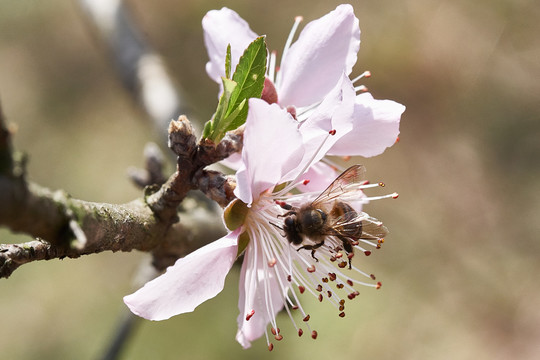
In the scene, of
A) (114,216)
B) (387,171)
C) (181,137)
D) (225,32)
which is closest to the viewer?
(114,216)

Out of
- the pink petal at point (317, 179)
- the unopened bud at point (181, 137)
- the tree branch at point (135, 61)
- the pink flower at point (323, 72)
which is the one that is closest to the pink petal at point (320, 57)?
the pink flower at point (323, 72)

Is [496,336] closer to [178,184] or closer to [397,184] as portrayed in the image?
[397,184]

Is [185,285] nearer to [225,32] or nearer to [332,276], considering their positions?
[332,276]

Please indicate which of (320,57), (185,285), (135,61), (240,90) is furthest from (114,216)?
(135,61)

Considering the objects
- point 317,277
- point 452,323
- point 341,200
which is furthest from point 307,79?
point 452,323

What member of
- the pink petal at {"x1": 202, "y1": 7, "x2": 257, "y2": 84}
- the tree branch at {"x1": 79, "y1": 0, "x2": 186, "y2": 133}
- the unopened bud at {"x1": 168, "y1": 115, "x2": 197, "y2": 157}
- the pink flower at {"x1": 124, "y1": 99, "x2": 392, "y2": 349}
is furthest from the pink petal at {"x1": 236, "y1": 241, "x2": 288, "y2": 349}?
the tree branch at {"x1": 79, "y1": 0, "x2": 186, "y2": 133}

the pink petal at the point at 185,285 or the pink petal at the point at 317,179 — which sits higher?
the pink petal at the point at 317,179

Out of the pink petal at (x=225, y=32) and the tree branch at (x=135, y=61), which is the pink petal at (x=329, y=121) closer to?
the pink petal at (x=225, y=32)
